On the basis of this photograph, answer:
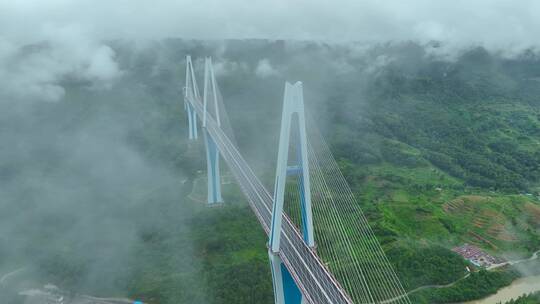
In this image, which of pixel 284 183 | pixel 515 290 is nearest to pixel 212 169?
pixel 284 183

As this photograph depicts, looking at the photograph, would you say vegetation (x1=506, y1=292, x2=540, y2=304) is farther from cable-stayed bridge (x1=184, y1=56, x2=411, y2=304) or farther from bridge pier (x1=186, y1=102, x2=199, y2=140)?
bridge pier (x1=186, y1=102, x2=199, y2=140)

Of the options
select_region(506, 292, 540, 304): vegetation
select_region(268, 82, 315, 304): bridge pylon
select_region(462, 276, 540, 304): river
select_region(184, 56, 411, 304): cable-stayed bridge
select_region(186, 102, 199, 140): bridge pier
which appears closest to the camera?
select_region(268, 82, 315, 304): bridge pylon

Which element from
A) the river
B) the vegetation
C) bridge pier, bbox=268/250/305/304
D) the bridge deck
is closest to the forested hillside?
the river

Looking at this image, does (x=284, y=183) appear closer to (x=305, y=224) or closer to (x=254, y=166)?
(x=305, y=224)

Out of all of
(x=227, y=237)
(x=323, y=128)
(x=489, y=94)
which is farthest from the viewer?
(x=489, y=94)

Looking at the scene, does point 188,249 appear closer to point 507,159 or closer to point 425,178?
point 425,178

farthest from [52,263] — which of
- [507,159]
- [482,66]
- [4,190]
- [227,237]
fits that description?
[482,66]
